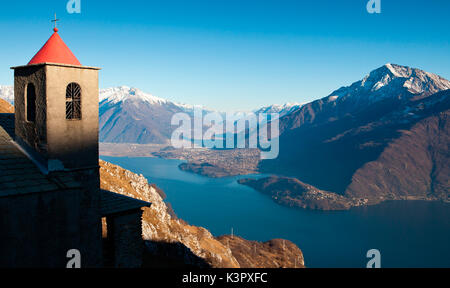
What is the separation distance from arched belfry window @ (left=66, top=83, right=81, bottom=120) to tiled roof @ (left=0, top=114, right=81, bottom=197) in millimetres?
3086

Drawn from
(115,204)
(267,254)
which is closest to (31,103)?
(115,204)

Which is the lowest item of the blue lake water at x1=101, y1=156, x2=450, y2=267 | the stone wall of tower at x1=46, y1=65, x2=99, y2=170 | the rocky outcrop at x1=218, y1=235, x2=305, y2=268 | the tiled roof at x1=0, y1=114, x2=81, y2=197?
the blue lake water at x1=101, y1=156, x2=450, y2=267

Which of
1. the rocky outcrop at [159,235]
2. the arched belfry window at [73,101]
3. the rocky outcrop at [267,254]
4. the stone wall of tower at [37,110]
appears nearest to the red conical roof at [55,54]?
the stone wall of tower at [37,110]

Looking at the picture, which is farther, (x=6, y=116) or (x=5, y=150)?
(x=6, y=116)

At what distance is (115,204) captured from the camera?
768 inches

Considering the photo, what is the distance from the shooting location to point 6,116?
61.8 ft

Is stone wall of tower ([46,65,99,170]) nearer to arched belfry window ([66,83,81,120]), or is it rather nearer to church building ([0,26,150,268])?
A: church building ([0,26,150,268])

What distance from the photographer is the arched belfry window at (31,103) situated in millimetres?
16344

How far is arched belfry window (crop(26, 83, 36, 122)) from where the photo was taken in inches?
643

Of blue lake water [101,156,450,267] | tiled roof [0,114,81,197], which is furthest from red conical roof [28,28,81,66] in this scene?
blue lake water [101,156,450,267]
